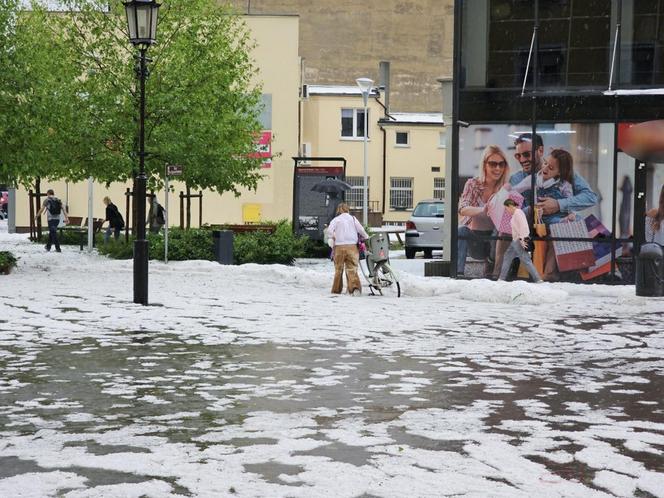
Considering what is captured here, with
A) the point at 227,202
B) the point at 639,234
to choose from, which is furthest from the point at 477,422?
the point at 227,202

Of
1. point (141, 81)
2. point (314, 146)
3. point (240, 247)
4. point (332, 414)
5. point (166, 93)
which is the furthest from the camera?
point (314, 146)

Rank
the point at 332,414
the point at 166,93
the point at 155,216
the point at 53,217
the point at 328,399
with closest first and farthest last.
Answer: the point at 332,414 → the point at 328,399 → the point at 166,93 → the point at 53,217 → the point at 155,216

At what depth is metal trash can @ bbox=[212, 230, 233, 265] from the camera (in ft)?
94.0

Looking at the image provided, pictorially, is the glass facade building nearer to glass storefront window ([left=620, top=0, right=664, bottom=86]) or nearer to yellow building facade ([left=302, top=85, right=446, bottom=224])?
glass storefront window ([left=620, top=0, right=664, bottom=86])

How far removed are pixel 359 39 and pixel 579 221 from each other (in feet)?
159

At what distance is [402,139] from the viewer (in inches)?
2692

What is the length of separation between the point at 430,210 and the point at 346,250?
43.9 ft

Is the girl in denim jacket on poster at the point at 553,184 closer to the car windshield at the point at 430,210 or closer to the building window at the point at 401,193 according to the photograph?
the car windshield at the point at 430,210

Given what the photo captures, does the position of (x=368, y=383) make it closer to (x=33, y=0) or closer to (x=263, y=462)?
(x=263, y=462)

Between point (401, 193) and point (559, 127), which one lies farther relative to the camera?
point (401, 193)

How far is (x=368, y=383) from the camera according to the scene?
33.0ft

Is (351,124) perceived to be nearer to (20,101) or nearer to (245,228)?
(245,228)

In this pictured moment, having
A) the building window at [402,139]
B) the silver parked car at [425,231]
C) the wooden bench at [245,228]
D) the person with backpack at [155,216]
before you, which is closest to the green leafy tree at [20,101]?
the wooden bench at [245,228]

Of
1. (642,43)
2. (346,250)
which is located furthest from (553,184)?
(346,250)
